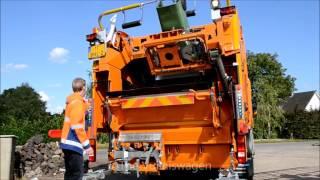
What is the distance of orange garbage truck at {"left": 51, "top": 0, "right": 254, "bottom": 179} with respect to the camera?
6871 millimetres

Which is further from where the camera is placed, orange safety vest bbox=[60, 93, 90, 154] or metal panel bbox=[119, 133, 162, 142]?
metal panel bbox=[119, 133, 162, 142]

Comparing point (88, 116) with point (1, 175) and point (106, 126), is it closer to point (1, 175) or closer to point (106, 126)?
point (106, 126)

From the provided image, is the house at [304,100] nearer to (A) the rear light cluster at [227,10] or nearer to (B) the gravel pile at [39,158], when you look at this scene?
(B) the gravel pile at [39,158]

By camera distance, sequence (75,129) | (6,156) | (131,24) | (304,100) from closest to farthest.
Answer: (75,129) < (6,156) < (131,24) < (304,100)

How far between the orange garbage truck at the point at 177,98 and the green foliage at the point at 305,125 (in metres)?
37.1

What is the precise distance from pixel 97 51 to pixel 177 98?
1761 mm

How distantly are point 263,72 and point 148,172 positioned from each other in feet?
181

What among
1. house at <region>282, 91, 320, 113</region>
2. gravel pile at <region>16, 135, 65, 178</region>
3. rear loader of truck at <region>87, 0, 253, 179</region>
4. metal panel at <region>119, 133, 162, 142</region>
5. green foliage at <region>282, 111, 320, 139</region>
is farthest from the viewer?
house at <region>282, 91, 320, 113</region>

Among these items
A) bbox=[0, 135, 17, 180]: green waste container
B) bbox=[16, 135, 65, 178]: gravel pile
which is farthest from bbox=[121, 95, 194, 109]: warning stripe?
bbox=[16, 135, 65, 178]: gravel pile

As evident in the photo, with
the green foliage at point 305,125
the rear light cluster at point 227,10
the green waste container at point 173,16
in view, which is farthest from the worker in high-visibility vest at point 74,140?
the green foliage at point 305,125

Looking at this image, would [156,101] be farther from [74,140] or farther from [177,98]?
[74,140]

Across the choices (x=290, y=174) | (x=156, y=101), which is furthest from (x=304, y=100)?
(x=156, y=101)

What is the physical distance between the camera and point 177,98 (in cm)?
712

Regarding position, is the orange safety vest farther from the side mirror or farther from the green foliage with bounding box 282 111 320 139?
the green foliage with bounding box 282 111 320 139
